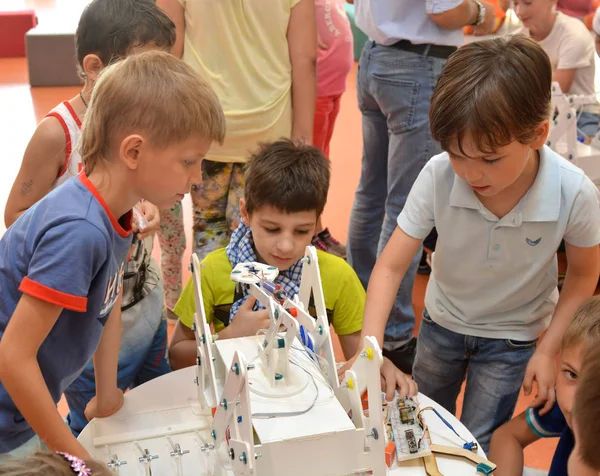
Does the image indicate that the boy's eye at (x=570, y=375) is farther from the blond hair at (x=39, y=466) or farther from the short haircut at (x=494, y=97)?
the blond hair at (x=39, y=466)

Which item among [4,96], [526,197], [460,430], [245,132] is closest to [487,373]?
[460,430]

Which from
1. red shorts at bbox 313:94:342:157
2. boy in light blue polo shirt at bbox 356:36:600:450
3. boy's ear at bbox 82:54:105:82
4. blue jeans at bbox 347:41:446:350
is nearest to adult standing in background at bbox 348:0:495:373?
blue jeans at bbox 347:41:446:350

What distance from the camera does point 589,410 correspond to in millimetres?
899

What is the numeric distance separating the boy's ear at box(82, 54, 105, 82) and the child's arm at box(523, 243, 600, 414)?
1200mm

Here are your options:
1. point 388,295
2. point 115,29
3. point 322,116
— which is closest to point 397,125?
point 322,116

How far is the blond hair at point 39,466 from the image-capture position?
909mm

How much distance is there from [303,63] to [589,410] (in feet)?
5.90

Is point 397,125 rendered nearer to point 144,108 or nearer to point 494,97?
point 494,97

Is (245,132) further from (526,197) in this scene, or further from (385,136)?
(526,197)

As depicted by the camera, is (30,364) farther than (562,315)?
No

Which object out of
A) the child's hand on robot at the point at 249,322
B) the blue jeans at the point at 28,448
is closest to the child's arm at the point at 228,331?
the child's hand on robot at the point at 249,322

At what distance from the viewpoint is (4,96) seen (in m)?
6.11

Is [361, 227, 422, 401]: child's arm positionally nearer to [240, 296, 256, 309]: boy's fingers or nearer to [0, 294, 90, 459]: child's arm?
[240, 296, 256, 309]: boy's fingers

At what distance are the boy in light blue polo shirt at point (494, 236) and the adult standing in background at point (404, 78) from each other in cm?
76
